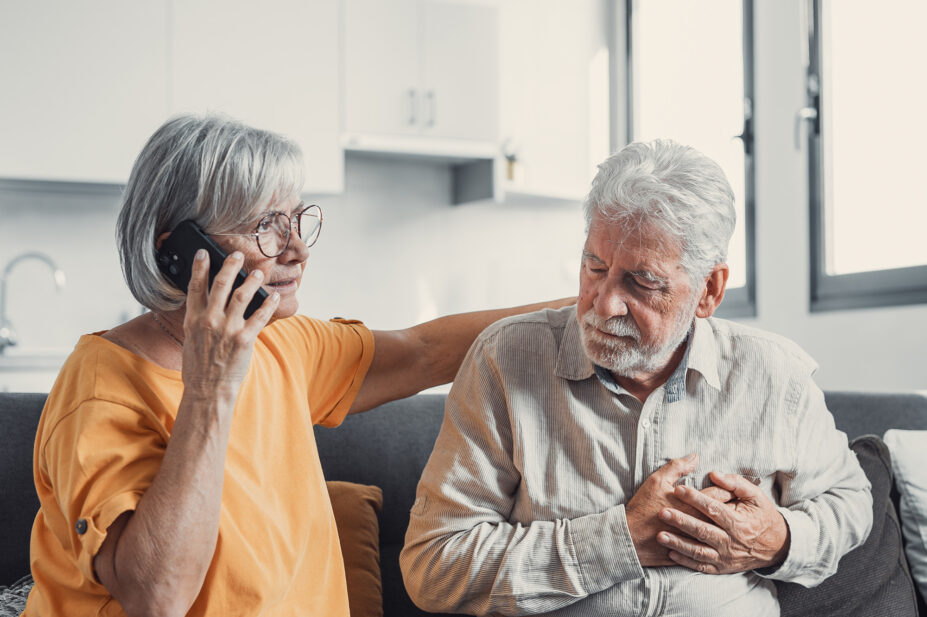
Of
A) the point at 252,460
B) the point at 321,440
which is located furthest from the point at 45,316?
the point at 252,460

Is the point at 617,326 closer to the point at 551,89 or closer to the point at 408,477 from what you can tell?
the point at 408,477

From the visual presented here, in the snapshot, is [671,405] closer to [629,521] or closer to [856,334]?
[629,521]

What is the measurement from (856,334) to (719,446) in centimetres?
190

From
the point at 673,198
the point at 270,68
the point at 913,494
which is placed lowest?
the point at 913,494

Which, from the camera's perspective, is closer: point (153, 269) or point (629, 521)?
point (153, 269)

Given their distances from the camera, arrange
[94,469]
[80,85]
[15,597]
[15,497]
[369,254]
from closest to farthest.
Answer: [94,469]
[15,597]
[15,497]
[80,85]
[369,254]

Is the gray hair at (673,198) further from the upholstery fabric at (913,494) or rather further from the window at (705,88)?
the window at (705,88)

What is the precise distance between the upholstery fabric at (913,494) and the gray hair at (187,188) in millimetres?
1478

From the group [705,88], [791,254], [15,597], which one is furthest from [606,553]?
[705,88]

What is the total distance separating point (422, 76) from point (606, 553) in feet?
9.76

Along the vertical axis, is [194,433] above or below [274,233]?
below

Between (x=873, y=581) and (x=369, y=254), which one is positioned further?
(x=369, y=254)

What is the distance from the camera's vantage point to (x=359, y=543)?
5.98ft

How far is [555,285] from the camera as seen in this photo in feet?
15.6
